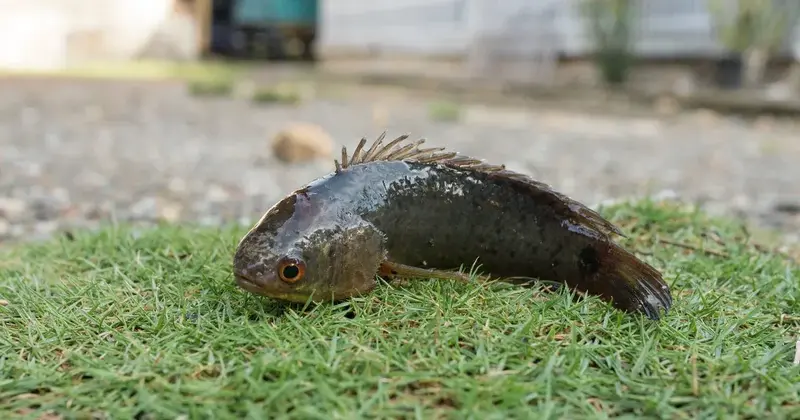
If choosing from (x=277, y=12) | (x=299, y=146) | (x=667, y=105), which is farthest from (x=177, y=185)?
(x=277, y=12)

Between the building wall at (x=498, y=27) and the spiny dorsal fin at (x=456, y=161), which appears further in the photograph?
the building wall at (x=498, y=27)

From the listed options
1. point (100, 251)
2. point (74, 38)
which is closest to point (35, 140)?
point (100, 251)

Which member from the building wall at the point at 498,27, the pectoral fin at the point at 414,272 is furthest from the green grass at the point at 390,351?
the building wall at the point at 498,27

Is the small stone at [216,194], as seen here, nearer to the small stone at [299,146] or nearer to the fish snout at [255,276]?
the small stone at [299,146]

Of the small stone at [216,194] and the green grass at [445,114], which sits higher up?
the green grass at [445,114]

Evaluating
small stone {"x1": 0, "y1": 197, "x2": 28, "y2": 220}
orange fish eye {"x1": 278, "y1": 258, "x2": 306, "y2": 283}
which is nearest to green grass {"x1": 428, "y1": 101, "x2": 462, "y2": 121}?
small stone {"x1": 0, "y1": 197, "x2": 28, "y2": 220}

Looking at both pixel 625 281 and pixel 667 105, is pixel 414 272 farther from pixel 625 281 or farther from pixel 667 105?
pixel 667 105

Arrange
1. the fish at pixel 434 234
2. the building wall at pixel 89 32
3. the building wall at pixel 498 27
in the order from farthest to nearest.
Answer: the building wall at pixel 89 32, the building wall at pixel 498 27, the fish at pixel 434 234
